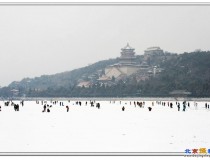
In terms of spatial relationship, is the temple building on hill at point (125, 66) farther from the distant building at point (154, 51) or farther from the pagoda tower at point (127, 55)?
the distant building at point (154, 51)

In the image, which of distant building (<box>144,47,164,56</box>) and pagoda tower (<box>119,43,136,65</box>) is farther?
distant building (<box>144,47,164,56</box>)

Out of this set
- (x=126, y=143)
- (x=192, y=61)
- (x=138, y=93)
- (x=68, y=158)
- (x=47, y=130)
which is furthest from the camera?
(x=192, y=61)

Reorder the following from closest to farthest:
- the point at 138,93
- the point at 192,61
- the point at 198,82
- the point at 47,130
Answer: the point at 47,130 → the point at 198,82 → the point at 138,93 → the point at 192,61

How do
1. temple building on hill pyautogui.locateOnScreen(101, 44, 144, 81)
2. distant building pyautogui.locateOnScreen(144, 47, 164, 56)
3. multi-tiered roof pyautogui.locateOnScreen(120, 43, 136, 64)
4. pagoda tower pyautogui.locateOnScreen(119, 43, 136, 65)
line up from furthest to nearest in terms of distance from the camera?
distant building pyautogui.locateOnScreen(144, 47, 164, 56) < multi-tiered roof pyautogui.locateOnScreen(120, 43, 136, 64) < pagoda tower pyautogui.locateOnScreen(119, 43, 136, 65) < temple building on hill pyautogui.locateOnScreen(101, 44, 144, 81)

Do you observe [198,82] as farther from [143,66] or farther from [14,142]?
[14,142]

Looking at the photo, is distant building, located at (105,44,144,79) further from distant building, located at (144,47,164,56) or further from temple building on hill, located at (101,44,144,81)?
distant building, located at (144,47,164,56)

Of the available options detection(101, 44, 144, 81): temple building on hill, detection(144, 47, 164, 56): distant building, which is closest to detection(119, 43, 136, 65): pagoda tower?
detection(101, 44, 144, 81): temple building on hill

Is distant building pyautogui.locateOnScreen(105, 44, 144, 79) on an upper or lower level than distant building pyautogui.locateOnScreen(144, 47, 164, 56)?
lower

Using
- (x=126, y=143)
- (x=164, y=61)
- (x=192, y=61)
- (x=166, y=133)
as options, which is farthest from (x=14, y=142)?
(x=164, y=61)

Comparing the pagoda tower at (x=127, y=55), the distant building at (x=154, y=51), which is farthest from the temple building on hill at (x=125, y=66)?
the distant building at (x=154, y=51)
